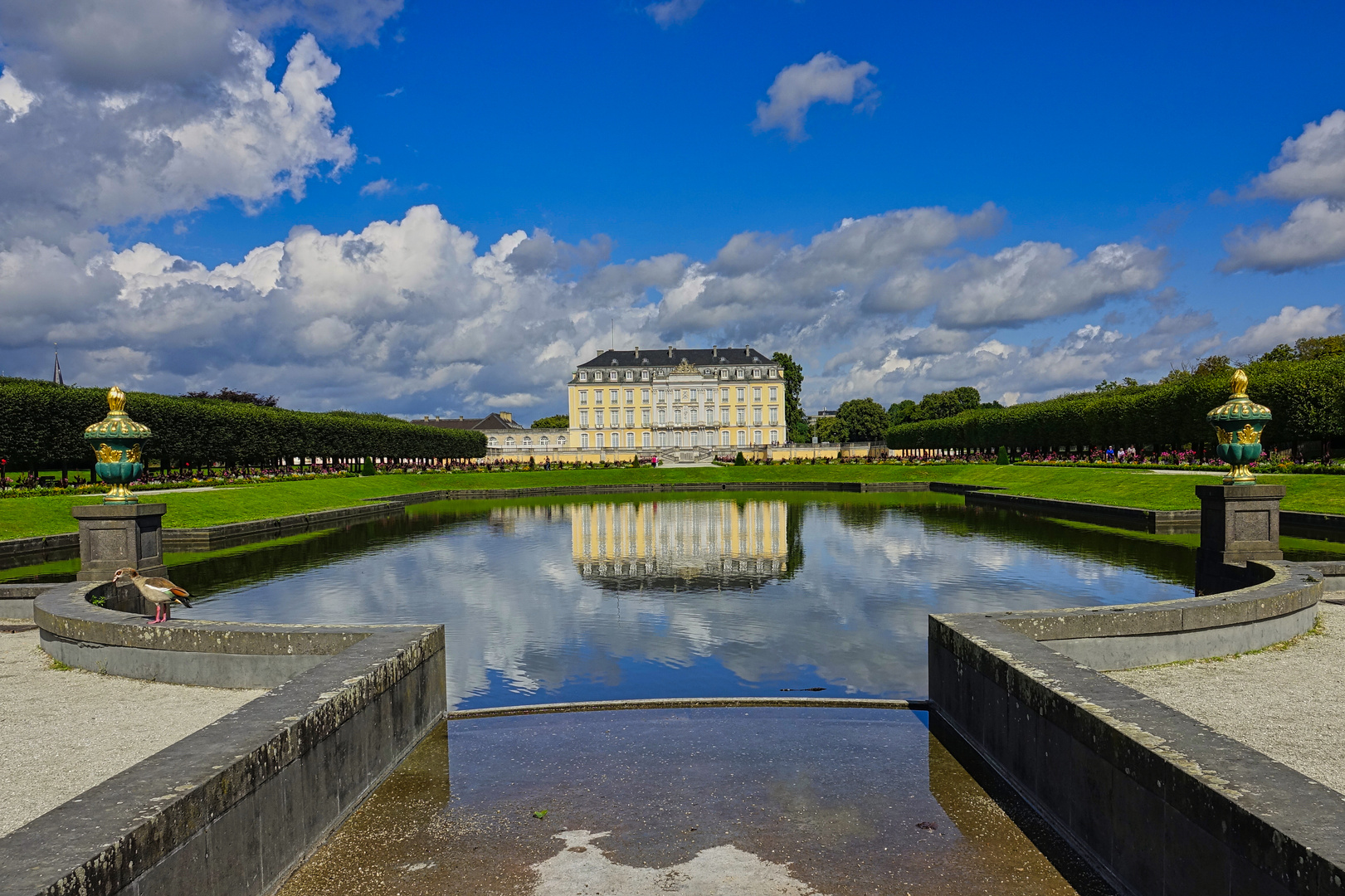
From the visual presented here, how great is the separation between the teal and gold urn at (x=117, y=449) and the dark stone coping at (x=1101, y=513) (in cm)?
2096

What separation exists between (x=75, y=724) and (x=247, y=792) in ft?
10.4

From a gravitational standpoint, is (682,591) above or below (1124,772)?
below

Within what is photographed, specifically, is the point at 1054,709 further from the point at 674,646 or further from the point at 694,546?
the point at 694,546

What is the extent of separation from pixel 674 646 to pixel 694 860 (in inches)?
197

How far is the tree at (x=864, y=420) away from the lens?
112438mm

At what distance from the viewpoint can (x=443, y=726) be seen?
646cm

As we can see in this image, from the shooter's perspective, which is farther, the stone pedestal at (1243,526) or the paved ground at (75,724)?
the stone pedestal at (1243,526)

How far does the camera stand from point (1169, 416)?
47719mm

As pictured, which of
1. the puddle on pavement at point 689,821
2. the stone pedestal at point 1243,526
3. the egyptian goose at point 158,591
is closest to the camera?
the puddle on pavement at point 689,821

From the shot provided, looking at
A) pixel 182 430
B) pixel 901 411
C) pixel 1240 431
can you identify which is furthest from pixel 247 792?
pixel 901 411

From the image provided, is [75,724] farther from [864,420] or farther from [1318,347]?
[864,420]

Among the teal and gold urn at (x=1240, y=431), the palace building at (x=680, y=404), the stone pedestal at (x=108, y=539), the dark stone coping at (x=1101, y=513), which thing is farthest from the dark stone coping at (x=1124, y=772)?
the palace building at (x=680, y=404)

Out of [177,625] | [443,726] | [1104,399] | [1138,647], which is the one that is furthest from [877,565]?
[1104,399]

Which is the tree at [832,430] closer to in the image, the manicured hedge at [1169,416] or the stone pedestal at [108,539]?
the manicured hedge at [1169,416]
